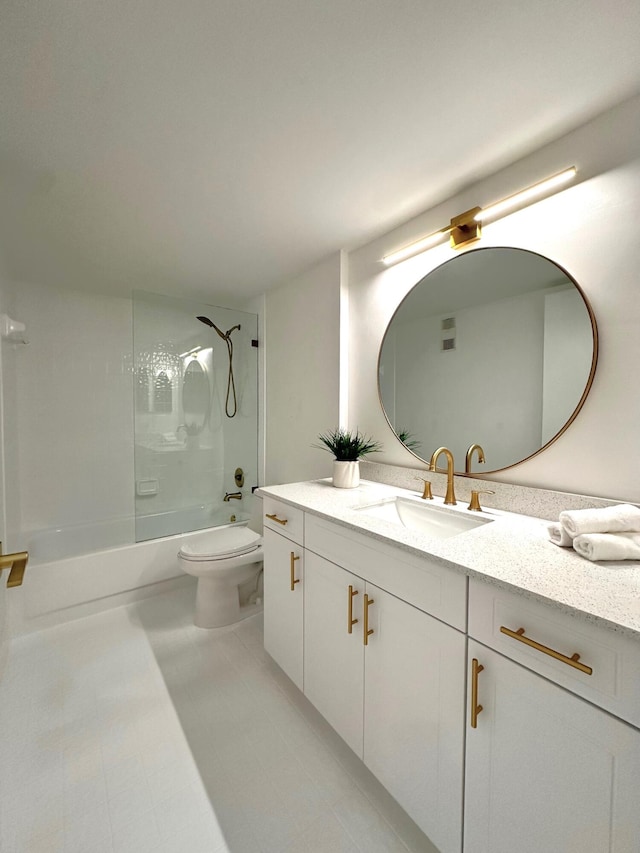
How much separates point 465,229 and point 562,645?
5.09 ft

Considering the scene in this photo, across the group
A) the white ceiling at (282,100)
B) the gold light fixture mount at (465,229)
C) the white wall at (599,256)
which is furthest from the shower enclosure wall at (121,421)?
the white wall at (599,256)

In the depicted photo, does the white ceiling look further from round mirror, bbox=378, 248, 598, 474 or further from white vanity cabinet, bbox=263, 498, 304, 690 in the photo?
white vanity cabinet, bbox=263, 498, 304, 690

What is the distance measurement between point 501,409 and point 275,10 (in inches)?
56.0

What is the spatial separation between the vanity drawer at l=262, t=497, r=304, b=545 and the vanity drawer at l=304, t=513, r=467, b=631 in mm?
83

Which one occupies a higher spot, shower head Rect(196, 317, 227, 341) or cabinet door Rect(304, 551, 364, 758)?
shower head Rect(196, 317, 227, 341)

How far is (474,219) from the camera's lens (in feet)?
4.95

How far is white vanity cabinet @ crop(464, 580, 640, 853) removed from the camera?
643 millimetres

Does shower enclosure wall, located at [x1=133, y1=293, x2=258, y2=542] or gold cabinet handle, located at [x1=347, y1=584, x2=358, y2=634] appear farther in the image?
shower enclosure wall, located at [x1=133, y1=293, x2=258, y2=542]

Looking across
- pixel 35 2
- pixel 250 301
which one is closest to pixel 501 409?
pixel 35 2

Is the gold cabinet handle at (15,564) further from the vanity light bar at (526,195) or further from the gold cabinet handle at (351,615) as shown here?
the vanity light bar at (526,195)

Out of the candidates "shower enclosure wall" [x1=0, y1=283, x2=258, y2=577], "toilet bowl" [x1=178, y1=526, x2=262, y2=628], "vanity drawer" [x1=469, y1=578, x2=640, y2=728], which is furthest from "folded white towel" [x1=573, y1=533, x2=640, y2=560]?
"shower enclosure wall" [x1=0, y1=283, x2=258, y2=577]

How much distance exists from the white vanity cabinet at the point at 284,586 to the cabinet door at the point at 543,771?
0.79 m

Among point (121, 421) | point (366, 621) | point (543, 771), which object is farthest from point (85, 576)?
point (543, 771)

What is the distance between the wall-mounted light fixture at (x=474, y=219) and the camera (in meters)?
1.28
